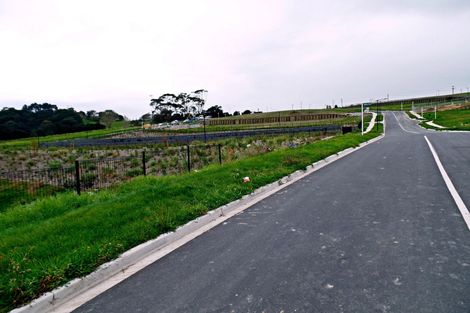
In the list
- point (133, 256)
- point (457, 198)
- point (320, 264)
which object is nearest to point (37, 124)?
point (133, 256)

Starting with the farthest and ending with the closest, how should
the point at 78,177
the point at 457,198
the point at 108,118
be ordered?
the point at 108,118
the point at 78,177
the point at 457,198

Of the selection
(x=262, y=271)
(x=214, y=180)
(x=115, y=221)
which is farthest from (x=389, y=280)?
(x=214, y=180)

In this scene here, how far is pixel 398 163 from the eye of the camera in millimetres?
12695

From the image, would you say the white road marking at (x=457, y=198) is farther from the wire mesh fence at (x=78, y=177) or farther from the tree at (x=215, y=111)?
the tree at (x=215, y=111)

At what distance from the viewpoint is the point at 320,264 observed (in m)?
4.15

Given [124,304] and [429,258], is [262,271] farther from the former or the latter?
[429,258]

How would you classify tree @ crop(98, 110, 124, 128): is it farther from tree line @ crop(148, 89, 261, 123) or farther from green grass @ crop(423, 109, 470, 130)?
green grass @ crop(423, 109, 470, 130)

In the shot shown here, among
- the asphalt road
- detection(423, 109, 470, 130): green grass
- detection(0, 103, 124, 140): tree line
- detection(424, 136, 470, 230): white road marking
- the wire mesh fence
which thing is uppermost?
detection(0, 103, 124, 140): tree line

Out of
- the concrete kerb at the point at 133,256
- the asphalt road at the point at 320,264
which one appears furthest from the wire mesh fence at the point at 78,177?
the asphalt road at the point at 320,264

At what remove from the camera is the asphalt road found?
3.35 meters

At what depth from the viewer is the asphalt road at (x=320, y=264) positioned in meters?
3.35

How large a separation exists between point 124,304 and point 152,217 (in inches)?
100.0

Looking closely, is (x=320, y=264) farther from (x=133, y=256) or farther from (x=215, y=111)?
(x=215, y=111)

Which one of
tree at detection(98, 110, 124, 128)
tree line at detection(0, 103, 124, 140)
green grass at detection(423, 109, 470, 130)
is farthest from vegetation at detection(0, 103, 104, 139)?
green grass at detection(423, 109, 470, 130)
